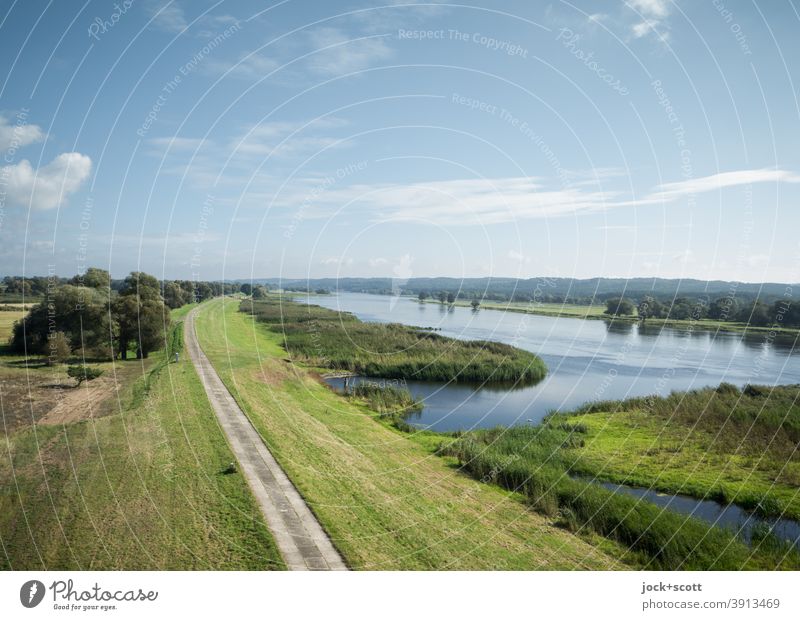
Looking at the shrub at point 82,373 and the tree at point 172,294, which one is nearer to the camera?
the shrub at point 82,373

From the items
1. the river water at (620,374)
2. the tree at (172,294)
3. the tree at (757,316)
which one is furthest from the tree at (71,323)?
the tree at (757,316)

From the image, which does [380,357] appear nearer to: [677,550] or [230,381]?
[230,381]

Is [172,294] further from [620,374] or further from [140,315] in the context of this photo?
[620,374]

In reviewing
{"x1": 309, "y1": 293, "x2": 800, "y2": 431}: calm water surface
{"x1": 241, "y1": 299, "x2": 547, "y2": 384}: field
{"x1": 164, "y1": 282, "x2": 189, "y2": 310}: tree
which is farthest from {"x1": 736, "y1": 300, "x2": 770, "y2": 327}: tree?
{"x1": 164, "y1": 282, "x2": 189, "y2": 310}: tree

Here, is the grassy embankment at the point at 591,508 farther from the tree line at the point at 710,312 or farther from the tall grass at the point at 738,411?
the tree line at the point at 710,312

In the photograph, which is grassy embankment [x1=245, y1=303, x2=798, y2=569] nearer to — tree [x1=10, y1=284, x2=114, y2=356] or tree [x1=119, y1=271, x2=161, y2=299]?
tree [x1=10, y1=284, x2=114, y2=356]

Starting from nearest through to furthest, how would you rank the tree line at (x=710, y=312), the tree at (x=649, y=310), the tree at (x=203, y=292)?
the tree line at (x=710, y=312)
the tree at (x=203, y=292)
the tree at (x=649, y=310)
